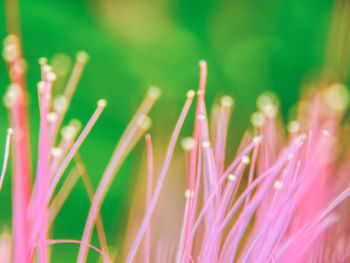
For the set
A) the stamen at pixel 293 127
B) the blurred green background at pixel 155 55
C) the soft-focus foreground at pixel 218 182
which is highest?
the blurred green background at pixel 155 55

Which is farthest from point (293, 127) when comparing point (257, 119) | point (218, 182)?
point (218, 182)

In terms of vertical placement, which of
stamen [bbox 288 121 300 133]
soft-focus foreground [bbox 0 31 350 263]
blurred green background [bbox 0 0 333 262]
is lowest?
soft-focus foreground [bbox 0 31 350 263]

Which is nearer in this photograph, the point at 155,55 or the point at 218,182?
the point at 218,182

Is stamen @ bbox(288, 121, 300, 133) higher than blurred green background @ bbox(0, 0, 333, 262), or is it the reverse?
blurred green background @ bbox(0, 0, 333, 262)

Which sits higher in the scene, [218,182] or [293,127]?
[293,127]

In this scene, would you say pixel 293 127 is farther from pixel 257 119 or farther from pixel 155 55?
pixel 155 55
